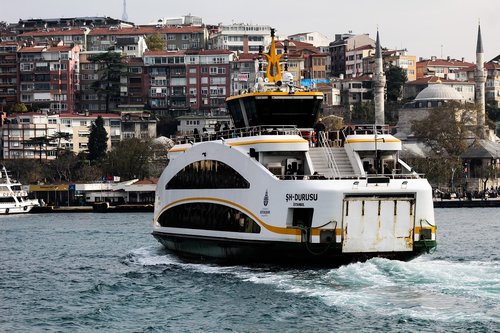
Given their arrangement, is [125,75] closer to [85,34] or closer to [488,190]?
[85,34]

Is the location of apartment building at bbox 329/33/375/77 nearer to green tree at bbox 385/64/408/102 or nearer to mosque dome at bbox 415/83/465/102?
green tree at bbox 385/64/408/102

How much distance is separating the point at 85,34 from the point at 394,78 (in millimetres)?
44188

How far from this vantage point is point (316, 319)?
28969mm

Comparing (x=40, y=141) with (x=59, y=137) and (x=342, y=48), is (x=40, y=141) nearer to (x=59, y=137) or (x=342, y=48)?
(x=59, y=137)

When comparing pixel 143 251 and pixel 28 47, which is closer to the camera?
pixel 143 251

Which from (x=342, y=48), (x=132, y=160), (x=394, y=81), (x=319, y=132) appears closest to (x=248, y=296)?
(x=319, y=132)

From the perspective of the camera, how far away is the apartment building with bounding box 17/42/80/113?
508 ft

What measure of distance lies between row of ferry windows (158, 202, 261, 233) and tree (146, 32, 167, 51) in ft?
409

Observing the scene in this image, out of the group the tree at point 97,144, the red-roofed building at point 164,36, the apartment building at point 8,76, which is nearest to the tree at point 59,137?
the tree at point 97,144

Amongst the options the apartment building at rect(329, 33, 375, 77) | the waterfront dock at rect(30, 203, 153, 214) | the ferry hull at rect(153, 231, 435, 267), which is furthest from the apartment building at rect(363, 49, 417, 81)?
the ferry hull at rect(153, 231, 435, 267)

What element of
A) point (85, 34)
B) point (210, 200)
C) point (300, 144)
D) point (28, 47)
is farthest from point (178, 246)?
point (85, 34)

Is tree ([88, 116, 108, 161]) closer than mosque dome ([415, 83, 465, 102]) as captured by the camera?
Yes

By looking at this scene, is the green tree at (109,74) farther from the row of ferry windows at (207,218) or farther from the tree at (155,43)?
the row of ferry windows at (207,218)

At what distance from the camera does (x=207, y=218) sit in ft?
131
